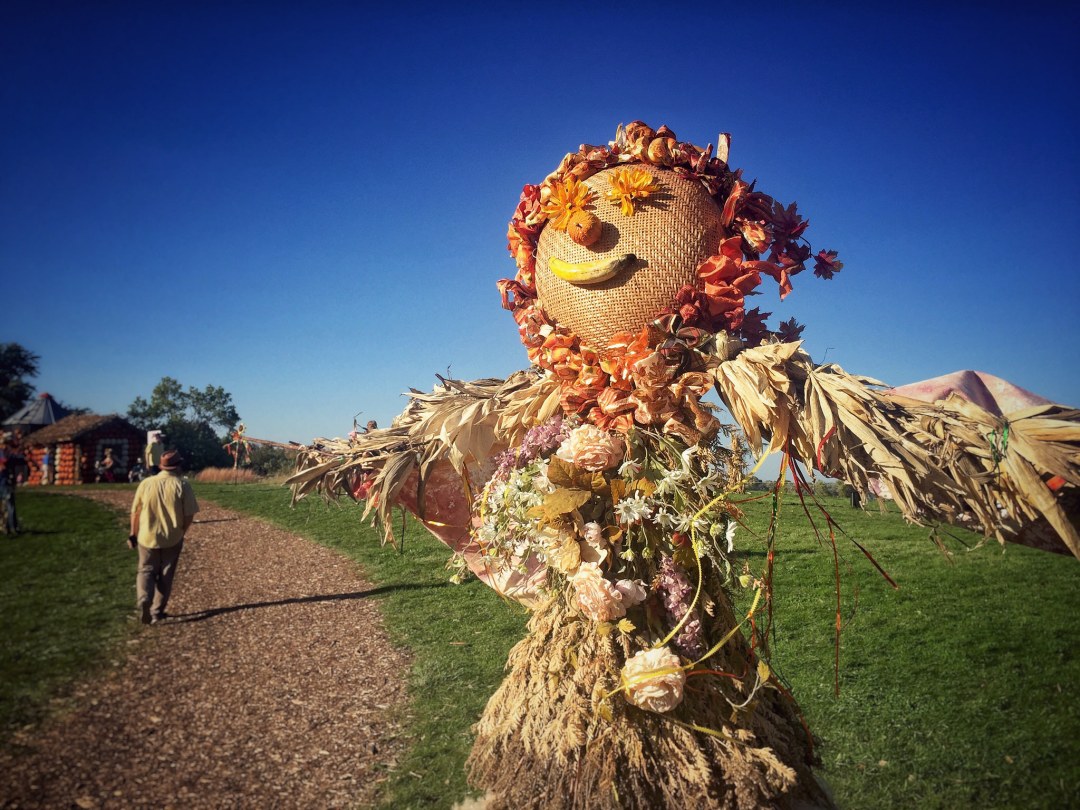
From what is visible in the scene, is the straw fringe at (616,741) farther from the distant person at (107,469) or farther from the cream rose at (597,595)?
the distant person at (107,469)

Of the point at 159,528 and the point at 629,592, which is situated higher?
the point at 629,592

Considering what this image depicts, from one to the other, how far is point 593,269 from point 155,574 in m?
6.90

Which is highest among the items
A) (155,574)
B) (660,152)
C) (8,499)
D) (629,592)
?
(660,152)

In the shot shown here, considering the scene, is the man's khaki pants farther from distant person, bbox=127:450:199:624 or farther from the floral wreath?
the floral wreath

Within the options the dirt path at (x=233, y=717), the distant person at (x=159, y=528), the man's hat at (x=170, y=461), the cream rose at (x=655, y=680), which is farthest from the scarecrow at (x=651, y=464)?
the man's hat at (x=170, y=461)

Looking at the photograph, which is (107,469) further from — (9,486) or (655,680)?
(655,680)

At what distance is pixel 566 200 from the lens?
7.27 ft

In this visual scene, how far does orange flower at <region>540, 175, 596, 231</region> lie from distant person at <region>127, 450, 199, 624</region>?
609cm

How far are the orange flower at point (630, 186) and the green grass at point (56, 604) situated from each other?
18.6 feet

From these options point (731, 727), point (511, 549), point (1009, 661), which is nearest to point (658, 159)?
point (511, 549)

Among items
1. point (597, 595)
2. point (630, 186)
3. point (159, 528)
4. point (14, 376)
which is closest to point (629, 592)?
point (597, 595)

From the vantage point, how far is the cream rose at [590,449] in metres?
1.98

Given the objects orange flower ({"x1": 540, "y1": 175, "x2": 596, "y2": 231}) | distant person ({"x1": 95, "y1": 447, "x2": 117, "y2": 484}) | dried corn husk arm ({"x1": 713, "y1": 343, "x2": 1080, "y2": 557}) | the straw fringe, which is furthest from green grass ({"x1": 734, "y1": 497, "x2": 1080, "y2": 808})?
distant person ({"x1": 95, "y1": 447, "x2": 117, "y2": 484})

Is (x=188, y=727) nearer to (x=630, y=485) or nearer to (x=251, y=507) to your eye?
(x=630, y=485)
